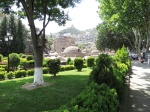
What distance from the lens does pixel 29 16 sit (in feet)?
33.7

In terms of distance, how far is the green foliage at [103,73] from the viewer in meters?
6.92

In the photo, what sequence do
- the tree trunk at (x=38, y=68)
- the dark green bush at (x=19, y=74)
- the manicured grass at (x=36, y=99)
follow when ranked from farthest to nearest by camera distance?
the dark green bush at (x=19, y=74) → the tree trunk at (x=38, y=68) → the manicured grass at (x=36, y=99)

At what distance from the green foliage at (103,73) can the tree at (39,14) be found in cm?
404

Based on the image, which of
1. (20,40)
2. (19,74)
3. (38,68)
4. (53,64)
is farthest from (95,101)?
(20,40)

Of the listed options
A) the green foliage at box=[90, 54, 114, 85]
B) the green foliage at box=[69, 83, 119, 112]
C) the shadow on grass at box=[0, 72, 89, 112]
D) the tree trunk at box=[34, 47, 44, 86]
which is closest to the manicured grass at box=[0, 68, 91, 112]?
the shadow on grass at box=[0, 72, 89, 112]

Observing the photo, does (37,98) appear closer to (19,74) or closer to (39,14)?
(39,14)

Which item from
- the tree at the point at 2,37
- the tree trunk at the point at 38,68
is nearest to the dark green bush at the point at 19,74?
the tree trunk at the point at 38,68

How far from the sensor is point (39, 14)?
12.3 m

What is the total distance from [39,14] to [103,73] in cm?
699

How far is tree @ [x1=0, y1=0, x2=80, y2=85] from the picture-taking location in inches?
404

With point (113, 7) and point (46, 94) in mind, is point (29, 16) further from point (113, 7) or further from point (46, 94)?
point (113, 7)

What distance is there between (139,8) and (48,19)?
1727 cm

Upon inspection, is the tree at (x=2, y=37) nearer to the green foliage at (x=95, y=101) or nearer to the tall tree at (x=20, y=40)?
the tall tree at (x=20, y=40)

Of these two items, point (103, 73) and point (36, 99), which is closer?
point (103, 73)
